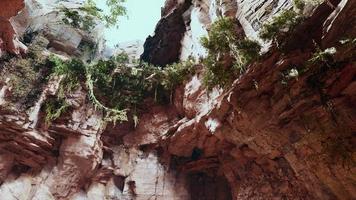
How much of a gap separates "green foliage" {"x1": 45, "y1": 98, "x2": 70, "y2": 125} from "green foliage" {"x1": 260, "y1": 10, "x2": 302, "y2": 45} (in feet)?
21.9

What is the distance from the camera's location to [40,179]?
918cm

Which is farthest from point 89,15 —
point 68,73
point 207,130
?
point 207,130

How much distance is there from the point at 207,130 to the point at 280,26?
3758 millimetres

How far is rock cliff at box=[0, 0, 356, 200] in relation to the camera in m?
5.54

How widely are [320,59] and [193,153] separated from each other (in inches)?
239

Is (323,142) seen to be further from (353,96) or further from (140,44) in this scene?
(140,44)

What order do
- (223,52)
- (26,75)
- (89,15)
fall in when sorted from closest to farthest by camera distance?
(223,52) → (26,75) → (89,15)

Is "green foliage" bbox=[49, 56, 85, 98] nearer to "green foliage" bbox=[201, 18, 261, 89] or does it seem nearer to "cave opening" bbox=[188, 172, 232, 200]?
"cave opening" bbox=[188, 172, 232, 200]

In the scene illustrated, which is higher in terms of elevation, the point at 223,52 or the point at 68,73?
the point at 68,73

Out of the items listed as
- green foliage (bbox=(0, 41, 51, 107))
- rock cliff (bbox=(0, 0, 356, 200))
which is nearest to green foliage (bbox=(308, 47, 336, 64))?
rock cliff (bbox=(0, 0, 356, 200))

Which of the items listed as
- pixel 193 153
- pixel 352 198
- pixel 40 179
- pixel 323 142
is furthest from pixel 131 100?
pixel 352 198

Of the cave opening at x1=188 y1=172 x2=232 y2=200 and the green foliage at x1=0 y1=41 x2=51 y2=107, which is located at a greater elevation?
the green foliage at x1=0 y1=41 x2=51 y2=107

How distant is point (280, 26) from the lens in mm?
5586

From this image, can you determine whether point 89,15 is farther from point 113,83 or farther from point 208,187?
point 208,187
